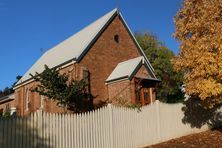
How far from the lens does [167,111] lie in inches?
669

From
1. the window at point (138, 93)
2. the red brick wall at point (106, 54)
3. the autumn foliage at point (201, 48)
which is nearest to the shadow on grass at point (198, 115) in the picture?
the autumn foliage at point (201, 48)

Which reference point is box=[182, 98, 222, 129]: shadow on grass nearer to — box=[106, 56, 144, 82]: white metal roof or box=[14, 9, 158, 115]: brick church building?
box=[14, 9, 158, 115]: brick church building

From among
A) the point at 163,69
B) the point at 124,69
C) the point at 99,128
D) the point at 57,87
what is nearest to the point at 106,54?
the point at 124,69

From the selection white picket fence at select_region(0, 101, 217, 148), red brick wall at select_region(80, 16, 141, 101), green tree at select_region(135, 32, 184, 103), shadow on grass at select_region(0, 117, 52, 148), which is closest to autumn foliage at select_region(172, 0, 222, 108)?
white picket fence at select_region(0, 101, 217, 148)

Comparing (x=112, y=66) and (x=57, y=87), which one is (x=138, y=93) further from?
(x=57, y=87)

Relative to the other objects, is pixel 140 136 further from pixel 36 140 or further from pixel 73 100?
pixel 73 100

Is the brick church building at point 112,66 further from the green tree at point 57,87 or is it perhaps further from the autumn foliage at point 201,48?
the autumn foliage at point 201,48

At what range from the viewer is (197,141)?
15641mm

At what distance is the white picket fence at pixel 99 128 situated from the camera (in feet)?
34.9

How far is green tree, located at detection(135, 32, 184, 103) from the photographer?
125ft

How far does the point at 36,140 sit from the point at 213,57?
8383mm

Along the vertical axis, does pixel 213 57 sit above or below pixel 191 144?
above

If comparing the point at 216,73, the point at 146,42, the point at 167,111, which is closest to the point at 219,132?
the point at 167,111

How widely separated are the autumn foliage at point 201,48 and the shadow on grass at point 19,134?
7524 millimetres
